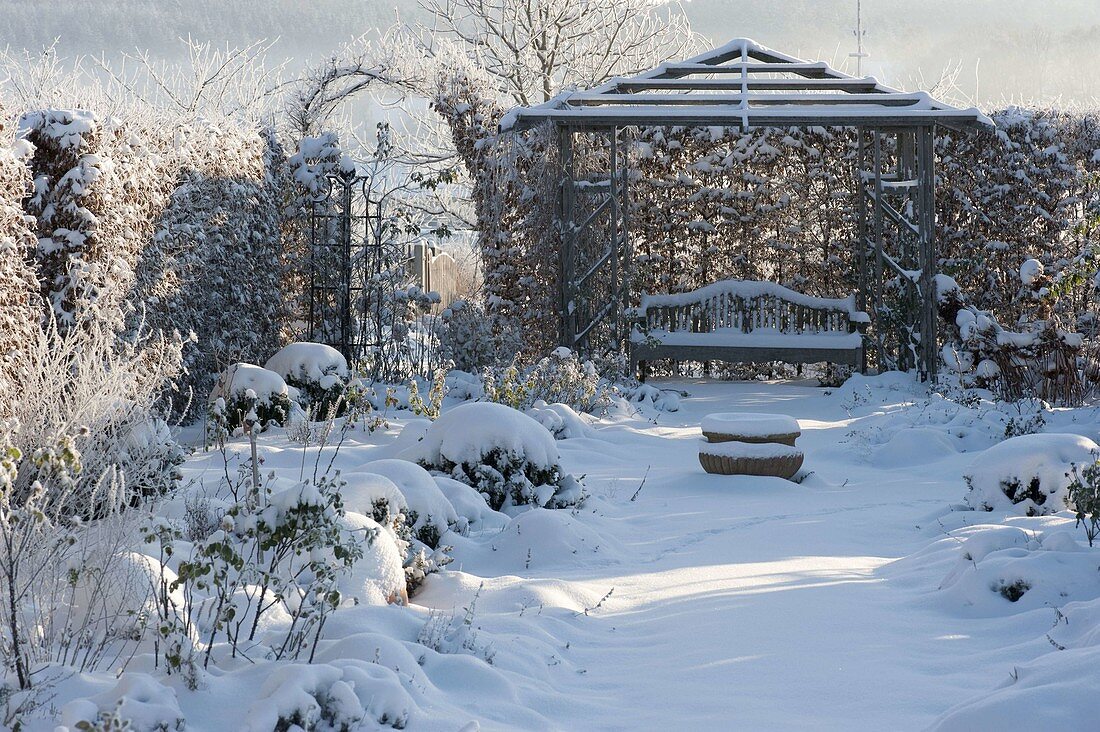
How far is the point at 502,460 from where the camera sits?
236 inches

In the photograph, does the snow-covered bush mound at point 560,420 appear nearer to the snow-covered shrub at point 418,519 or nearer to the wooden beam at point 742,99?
the snow-covered shrub at point 418,519

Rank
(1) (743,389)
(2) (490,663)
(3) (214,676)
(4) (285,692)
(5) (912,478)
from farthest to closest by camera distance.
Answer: (1) (743,389), (5) (912,478), (2) (490,663), (3) (214,676), (4) (285,692)

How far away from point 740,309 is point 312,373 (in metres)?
5.75

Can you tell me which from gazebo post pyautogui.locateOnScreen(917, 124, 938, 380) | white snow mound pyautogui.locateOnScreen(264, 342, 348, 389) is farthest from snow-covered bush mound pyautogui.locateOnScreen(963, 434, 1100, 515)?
gazebo post pyautogui.locateOnScreen(917, 124, 938, 380)

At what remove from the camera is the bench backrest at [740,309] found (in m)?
12.4

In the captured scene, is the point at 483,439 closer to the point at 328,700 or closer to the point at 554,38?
the point at 328,700

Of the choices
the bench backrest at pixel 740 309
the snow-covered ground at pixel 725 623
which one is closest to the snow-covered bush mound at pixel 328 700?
the snow-covered ground at pixel 725 623

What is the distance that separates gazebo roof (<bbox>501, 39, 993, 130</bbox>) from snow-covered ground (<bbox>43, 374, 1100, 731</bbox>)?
17.3 ft

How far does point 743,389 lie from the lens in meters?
12.3

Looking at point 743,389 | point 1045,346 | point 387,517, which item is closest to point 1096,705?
point 387,517

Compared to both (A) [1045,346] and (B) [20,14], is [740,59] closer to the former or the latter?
(A) [1045,346]

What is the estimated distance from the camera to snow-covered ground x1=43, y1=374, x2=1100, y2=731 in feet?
9.73

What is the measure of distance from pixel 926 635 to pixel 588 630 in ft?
3.89

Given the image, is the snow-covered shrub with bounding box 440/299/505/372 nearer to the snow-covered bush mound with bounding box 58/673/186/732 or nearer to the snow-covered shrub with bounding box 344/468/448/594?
the snow-covered shrub with bounding box 344/468/448/594
